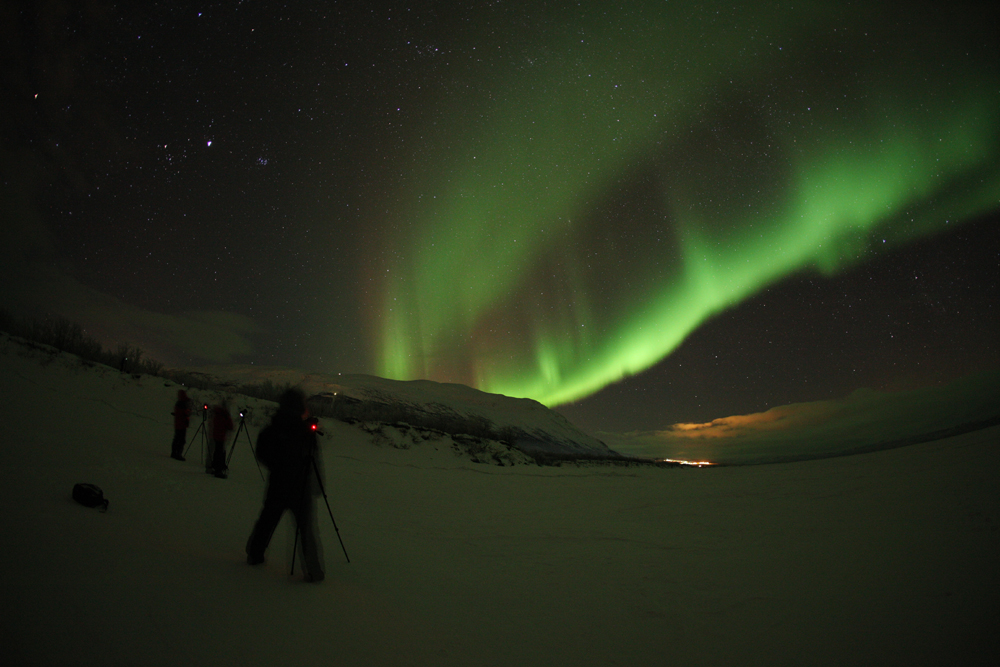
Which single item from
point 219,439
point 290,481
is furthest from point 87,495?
point 219,439

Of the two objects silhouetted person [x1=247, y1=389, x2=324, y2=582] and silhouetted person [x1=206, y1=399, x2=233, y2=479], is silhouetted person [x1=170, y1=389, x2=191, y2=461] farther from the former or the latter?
silhouetted person [x1=247, y1=389, x2=324, y2=582]

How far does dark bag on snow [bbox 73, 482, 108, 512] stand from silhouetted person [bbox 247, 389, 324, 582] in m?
1.95

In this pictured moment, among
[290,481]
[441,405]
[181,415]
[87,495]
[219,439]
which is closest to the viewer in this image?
[290,481]

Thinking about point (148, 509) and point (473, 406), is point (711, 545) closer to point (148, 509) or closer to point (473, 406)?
point (148, 509)

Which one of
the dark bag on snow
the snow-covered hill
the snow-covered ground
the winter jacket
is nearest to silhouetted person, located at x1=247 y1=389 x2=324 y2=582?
the snow-covered ground

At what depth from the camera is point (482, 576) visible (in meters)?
5.72

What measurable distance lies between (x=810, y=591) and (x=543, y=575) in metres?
3.03

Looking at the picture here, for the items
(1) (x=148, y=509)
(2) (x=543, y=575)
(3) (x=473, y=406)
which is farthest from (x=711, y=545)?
(3) (x=473, y=406)

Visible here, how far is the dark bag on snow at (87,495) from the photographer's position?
4770mm

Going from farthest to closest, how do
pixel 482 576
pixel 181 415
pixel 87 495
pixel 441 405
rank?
pixel 441 405 → pixel 181 415 → pixel 482 576 → pixel 87 495

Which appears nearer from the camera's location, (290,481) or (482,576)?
(290,481)

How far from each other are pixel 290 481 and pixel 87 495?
2.55 metres

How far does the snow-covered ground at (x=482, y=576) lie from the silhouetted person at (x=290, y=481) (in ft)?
0.89

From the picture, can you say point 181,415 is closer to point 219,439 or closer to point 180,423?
point 180,423
